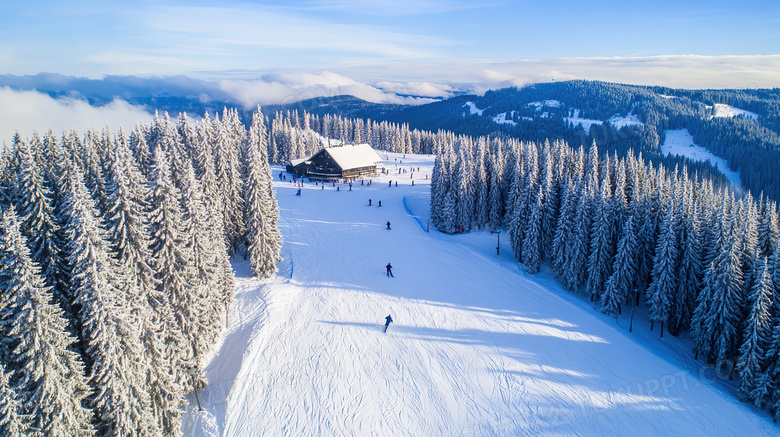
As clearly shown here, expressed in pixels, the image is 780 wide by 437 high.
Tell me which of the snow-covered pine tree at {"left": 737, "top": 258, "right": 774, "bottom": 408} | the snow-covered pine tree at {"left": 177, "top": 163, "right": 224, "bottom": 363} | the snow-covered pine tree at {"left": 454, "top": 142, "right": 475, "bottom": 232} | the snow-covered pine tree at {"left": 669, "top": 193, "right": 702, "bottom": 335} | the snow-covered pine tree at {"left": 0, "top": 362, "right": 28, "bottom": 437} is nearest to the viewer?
the snow-covered pine tree at {"left": 0, "top": 362, "right": 28, "bottom": 437}

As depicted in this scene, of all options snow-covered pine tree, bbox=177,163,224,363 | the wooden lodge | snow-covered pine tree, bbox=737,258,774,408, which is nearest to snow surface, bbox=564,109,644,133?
the wooden lodge

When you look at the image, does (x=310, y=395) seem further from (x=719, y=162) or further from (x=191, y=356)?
(x=719, y=162)

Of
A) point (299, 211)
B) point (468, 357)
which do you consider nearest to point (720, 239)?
point (468, 357)

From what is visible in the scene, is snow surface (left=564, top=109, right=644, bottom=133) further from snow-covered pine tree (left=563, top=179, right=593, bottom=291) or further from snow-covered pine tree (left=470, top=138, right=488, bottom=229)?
snow-covered pine tree (left=563, top=179, right=593, bottom=291)

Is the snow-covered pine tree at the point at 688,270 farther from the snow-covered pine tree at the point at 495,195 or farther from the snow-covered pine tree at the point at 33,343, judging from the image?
the snow-covered pine tree at the point at 33,343

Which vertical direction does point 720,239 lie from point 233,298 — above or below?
above

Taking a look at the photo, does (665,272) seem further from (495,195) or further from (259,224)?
(259,224)
